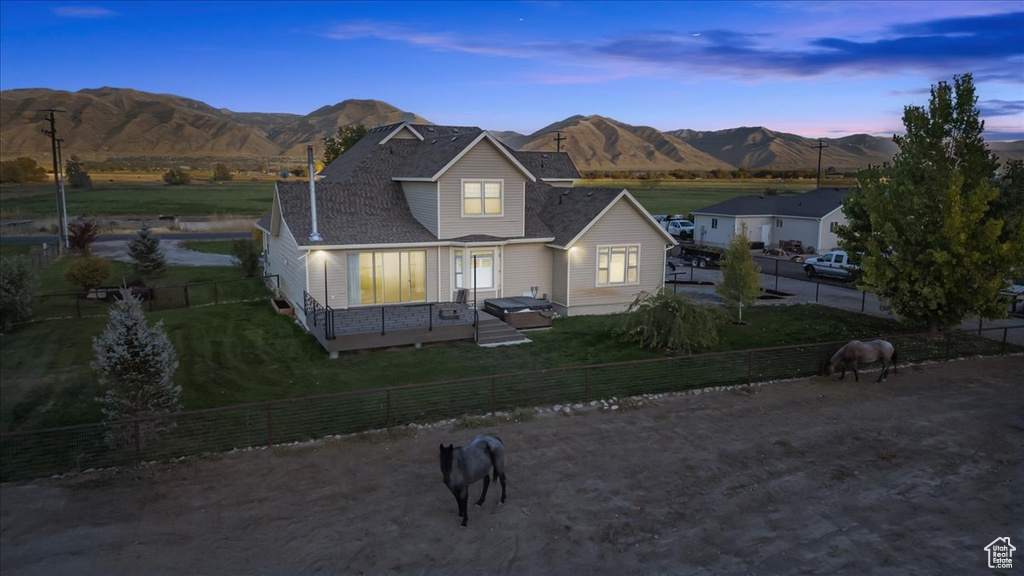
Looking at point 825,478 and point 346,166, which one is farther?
point 346,166

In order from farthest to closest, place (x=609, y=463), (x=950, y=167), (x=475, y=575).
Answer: (x=950, y=167) → (x=609, y=463) → (x=475, y=575)

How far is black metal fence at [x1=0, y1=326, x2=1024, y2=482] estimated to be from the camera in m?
12.8

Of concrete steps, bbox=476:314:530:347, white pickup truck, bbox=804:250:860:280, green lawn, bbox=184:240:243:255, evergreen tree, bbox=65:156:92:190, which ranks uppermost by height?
evergreen tree, bbox=65:156:92:190

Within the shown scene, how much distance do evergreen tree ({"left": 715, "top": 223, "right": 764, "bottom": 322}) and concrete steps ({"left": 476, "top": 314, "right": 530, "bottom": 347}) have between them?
28.0 feet

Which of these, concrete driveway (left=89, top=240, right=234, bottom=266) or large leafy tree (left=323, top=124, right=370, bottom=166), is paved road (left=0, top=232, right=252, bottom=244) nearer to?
concrete driveway (left=89, top=240, right=234, bottom=266)

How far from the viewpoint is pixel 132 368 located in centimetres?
1341

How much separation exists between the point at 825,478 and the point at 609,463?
4024mm

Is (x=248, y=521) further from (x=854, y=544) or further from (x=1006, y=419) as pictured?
(x=1006, y=419)

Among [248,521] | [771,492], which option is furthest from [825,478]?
[248,521]

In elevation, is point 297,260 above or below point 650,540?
above

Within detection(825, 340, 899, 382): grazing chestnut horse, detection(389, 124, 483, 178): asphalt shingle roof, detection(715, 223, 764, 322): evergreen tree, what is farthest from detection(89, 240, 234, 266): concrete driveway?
detection(825, 340, 899, 382): grazing chestnut horse

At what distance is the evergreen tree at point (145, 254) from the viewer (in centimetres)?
3409

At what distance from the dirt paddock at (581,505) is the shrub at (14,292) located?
47.5 ft

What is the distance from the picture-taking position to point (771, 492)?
462 inches
